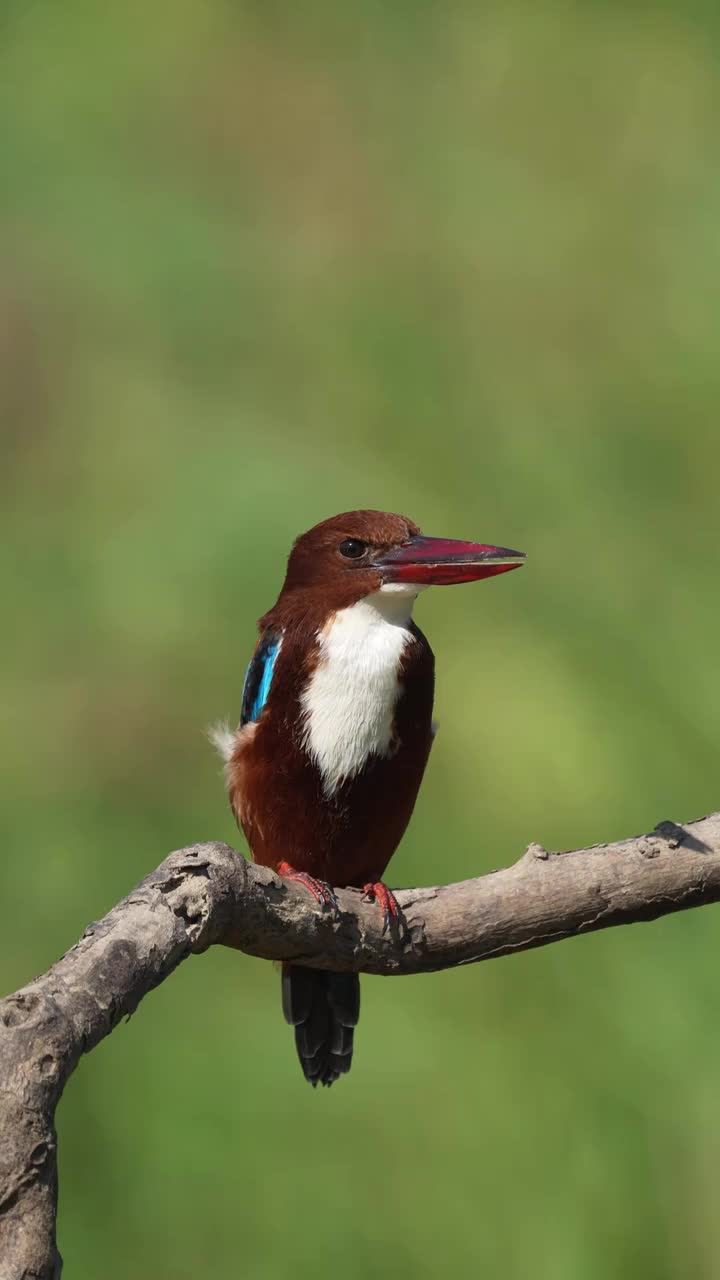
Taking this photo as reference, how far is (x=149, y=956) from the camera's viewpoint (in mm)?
1615

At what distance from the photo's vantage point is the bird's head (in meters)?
2.40

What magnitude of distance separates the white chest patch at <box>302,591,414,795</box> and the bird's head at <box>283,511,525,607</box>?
3 cm

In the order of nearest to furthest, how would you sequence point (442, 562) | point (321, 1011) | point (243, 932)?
point (243, 932) → point (442, 562) → point (321, 1011)

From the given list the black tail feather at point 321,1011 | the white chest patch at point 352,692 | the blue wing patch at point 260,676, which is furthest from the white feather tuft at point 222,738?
the black tail feather at point 321,1011

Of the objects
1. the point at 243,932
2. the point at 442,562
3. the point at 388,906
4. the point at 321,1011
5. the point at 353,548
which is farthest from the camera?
the point at 321,1011

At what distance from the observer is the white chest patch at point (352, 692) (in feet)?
8.12

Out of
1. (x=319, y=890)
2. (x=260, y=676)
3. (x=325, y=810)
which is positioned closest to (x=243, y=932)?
(x=319, y=890)

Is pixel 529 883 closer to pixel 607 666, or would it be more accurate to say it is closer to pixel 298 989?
pixel 298 989

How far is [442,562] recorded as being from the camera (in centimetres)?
239

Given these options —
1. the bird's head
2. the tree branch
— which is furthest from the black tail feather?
the bird's head

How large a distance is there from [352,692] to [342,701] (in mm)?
24

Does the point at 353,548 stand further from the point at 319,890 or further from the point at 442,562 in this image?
the point at 319,890

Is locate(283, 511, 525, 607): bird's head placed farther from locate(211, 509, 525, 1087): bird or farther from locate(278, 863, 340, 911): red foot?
locate(278, 863, 340, 911): red foot

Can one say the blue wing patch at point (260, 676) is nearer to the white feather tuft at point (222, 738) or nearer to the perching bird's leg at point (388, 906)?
the white feather tuft at point (222, 738)
